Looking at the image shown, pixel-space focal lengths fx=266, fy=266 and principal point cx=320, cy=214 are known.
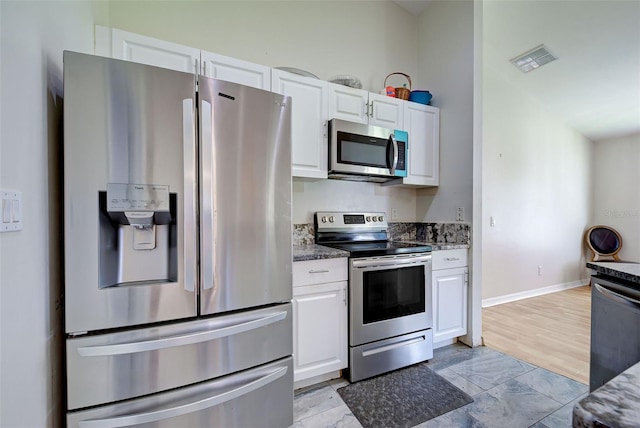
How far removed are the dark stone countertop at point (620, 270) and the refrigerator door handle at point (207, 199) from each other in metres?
1.70

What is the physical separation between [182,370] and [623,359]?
1.78m

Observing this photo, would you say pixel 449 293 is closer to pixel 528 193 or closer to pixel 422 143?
pixel 422 143

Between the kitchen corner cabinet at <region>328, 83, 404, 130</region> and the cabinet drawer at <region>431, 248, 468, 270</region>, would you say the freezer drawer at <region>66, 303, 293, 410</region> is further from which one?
the kitchen corner cabinet at <region>328, 83, 404, 130</region>

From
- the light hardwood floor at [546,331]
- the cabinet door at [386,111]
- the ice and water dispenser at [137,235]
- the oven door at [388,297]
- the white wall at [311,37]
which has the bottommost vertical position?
the light hardwood floor at [546,331]

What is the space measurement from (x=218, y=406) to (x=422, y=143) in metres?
2.48

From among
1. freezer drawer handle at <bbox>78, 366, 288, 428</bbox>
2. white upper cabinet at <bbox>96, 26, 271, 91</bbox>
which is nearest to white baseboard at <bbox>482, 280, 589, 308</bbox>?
freezer drawer handle at <bbox>78, 366, 288, 428</bbox>

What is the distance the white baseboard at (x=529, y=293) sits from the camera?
11.0 feet

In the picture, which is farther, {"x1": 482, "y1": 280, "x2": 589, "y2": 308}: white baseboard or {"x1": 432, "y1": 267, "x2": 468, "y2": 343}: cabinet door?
{"x1": 482, "y1": 280, "x2": 589, "y2": 308}: white baseboard

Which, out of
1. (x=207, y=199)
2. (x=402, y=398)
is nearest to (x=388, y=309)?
(x=402, y=398)

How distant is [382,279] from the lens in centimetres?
191

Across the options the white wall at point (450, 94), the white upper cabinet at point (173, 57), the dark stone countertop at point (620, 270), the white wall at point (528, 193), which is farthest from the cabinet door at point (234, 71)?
the white wall at point (528, 193)

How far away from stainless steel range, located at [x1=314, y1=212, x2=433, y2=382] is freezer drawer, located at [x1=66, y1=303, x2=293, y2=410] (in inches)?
27.0

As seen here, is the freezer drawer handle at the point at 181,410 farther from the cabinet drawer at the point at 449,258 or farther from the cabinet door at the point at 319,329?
the cabinet drawer at the point at 449,258

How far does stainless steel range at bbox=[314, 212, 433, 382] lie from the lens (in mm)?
1820
